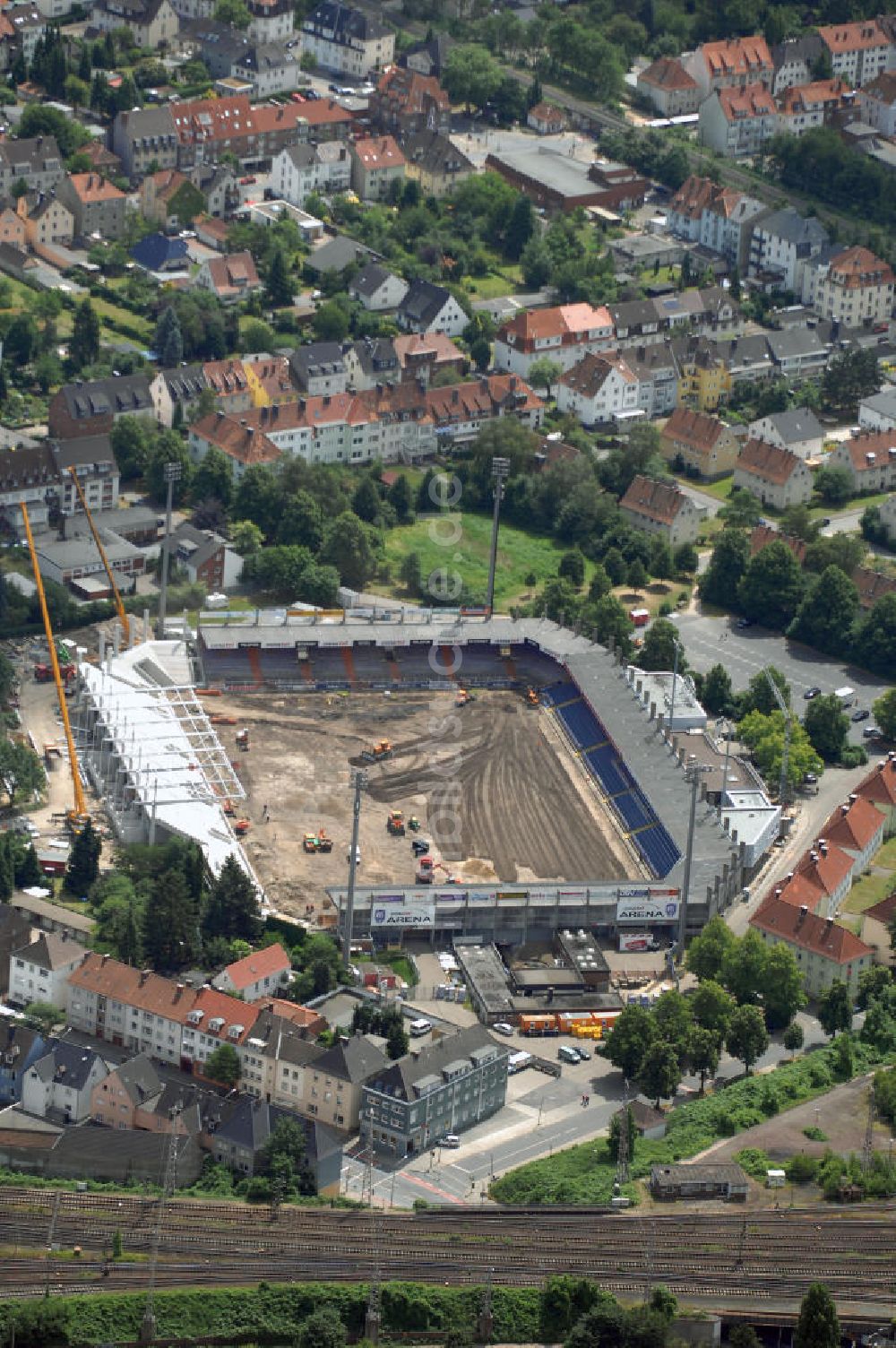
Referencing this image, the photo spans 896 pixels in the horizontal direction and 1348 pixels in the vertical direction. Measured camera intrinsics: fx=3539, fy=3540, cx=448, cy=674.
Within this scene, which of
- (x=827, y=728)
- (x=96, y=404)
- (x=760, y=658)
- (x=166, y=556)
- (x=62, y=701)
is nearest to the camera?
(x=62, y=701)

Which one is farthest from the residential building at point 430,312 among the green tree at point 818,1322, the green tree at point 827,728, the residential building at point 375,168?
the green tree at point 818,1322

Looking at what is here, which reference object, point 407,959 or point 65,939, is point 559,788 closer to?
point 407,959

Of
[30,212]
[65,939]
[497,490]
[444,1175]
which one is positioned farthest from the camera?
[30,212]

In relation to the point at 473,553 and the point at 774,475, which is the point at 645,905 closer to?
the point at 473,553

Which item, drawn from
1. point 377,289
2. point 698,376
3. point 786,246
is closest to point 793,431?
point 698,376

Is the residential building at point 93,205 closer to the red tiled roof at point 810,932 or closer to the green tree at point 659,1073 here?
the red tiled roof at point 810,932

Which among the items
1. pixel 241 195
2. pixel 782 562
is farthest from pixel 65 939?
pixel 241 195

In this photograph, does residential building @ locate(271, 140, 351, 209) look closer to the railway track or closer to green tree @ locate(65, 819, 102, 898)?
green tree @ locate(65, 819, 102, 898)
